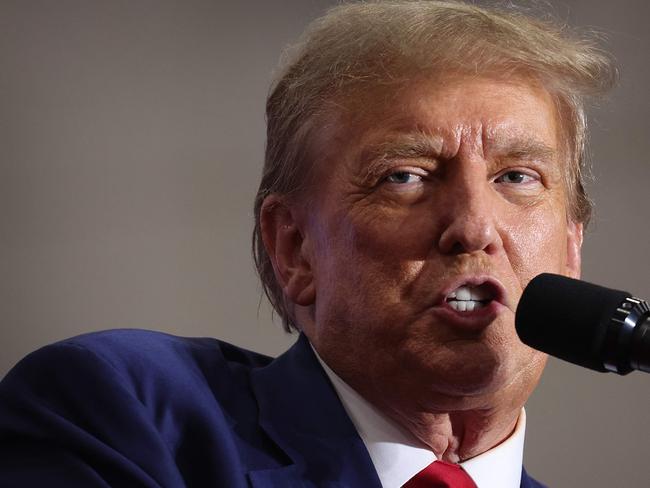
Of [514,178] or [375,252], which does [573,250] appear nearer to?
[514,178]

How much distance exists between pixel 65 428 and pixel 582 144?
1.07 m

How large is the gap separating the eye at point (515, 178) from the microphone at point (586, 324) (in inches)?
20.5

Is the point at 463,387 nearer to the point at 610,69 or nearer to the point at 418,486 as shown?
the point at 418,486

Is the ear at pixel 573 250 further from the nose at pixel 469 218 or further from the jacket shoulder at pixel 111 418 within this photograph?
the jacket shoulder at pixel 111 418

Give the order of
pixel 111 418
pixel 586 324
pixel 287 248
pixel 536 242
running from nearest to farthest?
pixel 586 324 → pixel 111 418 → pixel 536 242 → pixel 287 248

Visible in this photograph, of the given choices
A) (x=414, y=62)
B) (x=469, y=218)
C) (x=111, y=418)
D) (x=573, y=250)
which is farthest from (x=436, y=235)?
(x=111, y=418)

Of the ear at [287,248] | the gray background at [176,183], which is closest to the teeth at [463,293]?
the ear at [287,248]

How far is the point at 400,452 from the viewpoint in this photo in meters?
1.71

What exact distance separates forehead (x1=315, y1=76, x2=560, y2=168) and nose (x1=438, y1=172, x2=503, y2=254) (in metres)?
0.06

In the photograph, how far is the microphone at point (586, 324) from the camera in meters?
1.03

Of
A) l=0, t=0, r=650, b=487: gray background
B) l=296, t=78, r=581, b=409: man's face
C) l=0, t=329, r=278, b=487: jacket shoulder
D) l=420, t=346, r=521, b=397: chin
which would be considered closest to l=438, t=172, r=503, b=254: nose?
l=296, t=78, r=581, b=409: man's face

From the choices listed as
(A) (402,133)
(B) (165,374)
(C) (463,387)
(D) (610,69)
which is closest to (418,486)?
(C) (463,387)

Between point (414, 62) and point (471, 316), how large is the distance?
443 mm

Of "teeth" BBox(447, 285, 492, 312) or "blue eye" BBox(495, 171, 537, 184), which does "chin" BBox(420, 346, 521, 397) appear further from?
"blue eye" BBox(495, 171, 537, 184)
